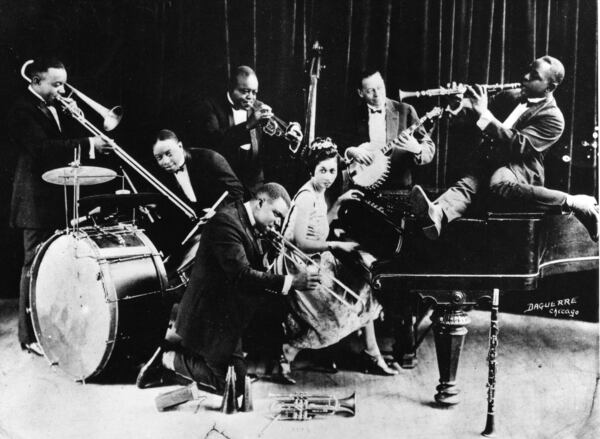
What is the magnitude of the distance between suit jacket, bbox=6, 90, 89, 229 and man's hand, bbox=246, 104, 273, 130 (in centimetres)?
119

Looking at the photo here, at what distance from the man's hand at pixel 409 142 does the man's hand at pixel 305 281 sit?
106cm

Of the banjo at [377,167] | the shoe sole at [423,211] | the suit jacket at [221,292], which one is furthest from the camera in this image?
the banjo at [377,167]

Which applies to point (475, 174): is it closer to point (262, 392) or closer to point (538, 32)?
point (538, 32)

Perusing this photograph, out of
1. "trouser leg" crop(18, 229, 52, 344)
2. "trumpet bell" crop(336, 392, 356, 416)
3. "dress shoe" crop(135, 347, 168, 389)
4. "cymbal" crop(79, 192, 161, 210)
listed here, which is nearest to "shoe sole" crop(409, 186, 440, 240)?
"trumpet bell" crop(336, 392, 356, 416)

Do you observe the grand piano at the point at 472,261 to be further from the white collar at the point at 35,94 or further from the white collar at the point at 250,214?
the white collar at the point at 35,94

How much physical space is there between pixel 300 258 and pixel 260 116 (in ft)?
3.41

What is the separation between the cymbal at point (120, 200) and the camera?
3867 mm

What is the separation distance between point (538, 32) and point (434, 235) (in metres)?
1.65

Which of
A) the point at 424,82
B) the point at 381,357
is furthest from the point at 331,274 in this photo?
the point at 424,82

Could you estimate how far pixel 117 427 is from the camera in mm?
3928

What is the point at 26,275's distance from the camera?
439cm

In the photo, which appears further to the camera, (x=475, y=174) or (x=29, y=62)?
(x=29, y=62)

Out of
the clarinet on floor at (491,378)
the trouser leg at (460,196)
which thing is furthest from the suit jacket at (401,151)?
the clarinet on floor at (491,378)

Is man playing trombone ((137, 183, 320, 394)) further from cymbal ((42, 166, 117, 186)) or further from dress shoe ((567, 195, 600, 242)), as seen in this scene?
dress shoe ((567, 195, 600, 242))
